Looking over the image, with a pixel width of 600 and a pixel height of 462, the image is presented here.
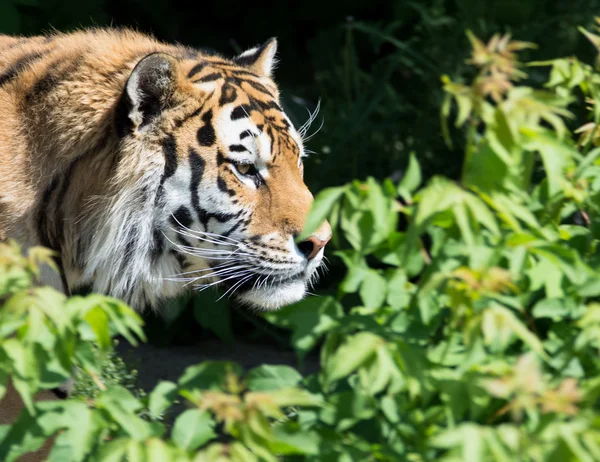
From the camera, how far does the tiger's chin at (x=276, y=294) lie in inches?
105

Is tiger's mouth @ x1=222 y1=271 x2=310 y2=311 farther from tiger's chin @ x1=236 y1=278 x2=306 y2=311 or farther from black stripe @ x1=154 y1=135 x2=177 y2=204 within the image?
black stripe @ x1=154 y1=135 x2=177 y2=204

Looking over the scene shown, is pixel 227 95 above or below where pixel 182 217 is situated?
above

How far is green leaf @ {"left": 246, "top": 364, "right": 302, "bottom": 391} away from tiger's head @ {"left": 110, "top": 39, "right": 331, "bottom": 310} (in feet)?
3.02

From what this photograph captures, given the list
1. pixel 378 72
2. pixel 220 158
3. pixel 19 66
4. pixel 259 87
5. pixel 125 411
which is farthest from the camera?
pixel 378 72

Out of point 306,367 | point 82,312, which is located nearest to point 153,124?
point 82,312

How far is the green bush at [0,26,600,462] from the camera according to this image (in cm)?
142

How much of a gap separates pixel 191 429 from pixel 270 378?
19cm

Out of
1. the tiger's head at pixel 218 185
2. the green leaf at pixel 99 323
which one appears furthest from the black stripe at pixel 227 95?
the green leaf at pixel 99 323

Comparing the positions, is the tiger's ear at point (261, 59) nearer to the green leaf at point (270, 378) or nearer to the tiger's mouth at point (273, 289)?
the tiger's mouth at point (273, 289)

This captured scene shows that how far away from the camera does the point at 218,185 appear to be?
256 centimetres

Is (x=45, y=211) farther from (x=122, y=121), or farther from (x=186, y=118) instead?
(x=186, y=118)

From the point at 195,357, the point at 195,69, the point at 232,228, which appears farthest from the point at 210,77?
the point at 195,357

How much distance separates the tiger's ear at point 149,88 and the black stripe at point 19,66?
43 centimetres

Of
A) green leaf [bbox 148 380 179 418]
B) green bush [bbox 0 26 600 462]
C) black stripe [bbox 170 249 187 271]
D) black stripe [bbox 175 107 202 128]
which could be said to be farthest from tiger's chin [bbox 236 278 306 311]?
green leaf [bbox 148 380 179 418]
